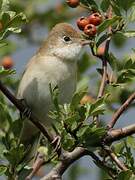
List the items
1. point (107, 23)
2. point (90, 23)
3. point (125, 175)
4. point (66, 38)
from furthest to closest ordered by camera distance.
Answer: point (66, 38)
point (90, 23)
point (107, 23)
point (125, 175)

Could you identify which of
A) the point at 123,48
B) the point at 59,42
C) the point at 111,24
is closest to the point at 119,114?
the point at 111,24

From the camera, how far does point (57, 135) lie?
299 centimetres

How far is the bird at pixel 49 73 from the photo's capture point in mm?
4109

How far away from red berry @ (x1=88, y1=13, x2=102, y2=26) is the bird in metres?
0.84

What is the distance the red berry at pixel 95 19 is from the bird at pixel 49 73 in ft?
2.74

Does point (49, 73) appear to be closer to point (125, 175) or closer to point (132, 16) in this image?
point (132, 16)

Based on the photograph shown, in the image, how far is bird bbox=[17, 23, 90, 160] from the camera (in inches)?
162

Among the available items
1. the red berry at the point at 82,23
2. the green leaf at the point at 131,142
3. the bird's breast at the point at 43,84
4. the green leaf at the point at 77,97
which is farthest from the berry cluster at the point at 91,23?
the bird's breast at the point at 43,84

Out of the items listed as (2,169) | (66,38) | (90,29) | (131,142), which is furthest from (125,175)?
(66,38)

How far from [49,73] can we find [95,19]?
1.16 meters

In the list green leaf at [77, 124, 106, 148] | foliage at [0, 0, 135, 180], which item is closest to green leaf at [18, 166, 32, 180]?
foliage at [0, 0, 135, 180]

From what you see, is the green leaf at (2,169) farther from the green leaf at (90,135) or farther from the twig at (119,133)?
the twig at (119,133)

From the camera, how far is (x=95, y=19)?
308 cm

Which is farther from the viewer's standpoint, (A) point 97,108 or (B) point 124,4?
(B) point 124,4
